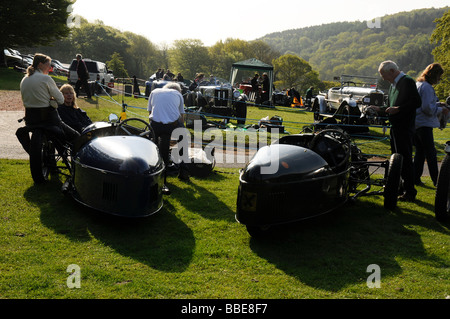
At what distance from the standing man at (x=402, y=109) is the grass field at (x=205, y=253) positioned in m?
0.94

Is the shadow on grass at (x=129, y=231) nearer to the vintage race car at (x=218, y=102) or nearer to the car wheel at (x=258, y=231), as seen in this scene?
the car wheel at (x=258, y=231)

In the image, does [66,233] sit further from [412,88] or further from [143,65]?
[143,65]

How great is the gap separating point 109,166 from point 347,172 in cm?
325

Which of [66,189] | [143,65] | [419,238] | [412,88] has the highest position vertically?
[143,65]

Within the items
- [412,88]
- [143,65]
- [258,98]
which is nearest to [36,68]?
[412,88]

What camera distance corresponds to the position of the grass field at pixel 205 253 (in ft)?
11.8

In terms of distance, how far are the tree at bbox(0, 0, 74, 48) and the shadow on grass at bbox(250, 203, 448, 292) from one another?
30.1 m

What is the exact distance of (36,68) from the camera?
6.31 metres

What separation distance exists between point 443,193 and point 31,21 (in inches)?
1226

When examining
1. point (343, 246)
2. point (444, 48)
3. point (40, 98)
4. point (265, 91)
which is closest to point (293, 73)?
point (444, 48)

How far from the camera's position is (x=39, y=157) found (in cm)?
600

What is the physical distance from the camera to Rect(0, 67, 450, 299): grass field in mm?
3605
